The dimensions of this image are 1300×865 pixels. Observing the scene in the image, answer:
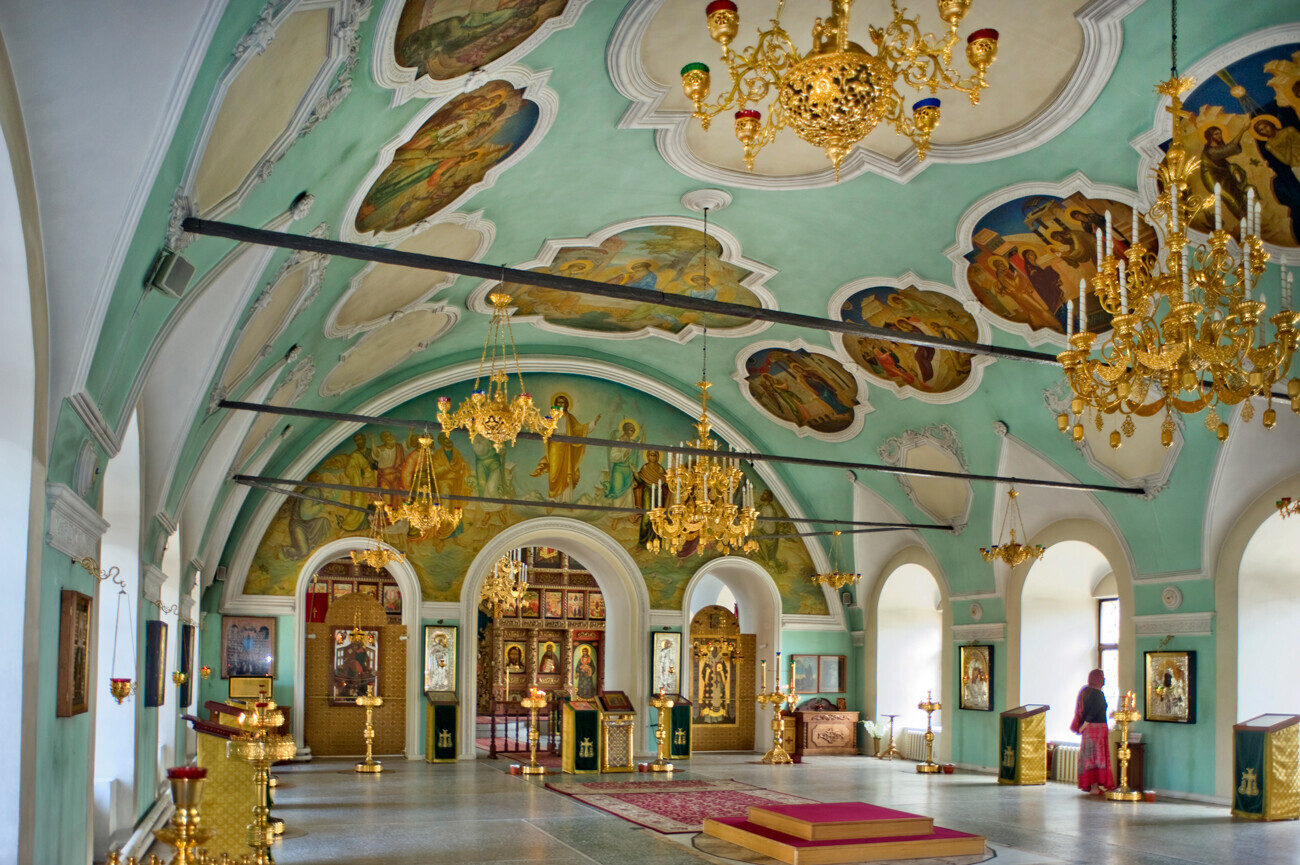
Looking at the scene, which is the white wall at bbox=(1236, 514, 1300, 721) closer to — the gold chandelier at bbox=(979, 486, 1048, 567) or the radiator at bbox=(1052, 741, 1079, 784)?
the gold chandelier at bbox=(979, 486, 1048, 567)

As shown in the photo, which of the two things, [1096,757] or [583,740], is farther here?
[583,740]

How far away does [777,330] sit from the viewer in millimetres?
18891

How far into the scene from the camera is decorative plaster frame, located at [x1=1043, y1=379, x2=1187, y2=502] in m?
15.9

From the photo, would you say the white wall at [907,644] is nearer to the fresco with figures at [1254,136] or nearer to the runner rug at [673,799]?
the runner rug at [673,799]

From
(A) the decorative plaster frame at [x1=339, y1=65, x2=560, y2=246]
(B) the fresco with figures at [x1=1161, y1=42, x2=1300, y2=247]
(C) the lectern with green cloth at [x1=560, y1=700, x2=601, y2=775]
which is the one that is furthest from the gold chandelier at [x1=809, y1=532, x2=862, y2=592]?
(A) the decorative plaster frame at [x1=339, y1=65, x2=560, y2=246]

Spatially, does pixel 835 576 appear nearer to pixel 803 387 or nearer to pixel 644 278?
pixel 803 387

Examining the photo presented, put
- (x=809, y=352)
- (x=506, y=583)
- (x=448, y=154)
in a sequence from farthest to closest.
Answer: (x=506, y=583)
(x=809, y=352)
(x=448, y=154)

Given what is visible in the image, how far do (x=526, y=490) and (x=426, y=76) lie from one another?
1445 centimetres

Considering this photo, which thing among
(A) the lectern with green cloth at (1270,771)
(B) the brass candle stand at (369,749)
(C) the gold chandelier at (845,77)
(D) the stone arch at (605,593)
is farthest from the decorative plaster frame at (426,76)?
(D) the stone arch at (605,593)

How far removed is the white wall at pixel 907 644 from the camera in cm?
2389

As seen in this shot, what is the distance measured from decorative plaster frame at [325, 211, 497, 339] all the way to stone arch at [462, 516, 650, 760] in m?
7.06

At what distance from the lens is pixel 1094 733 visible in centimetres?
1688

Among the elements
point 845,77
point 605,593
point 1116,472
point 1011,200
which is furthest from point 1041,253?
point 605,593

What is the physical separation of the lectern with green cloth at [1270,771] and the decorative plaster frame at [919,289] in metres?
5.86
